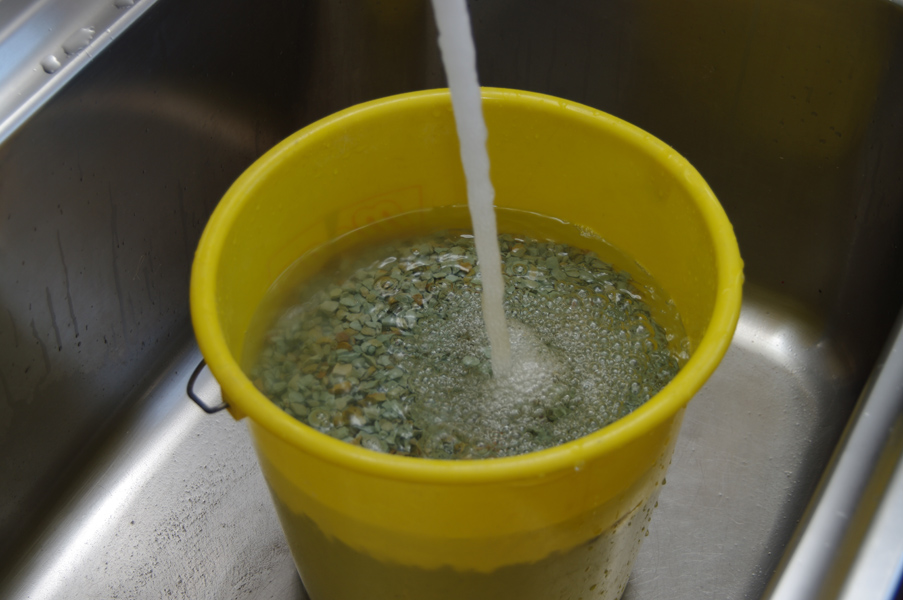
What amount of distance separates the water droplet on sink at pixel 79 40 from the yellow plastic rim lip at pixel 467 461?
0.25 m

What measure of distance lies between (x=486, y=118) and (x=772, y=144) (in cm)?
41

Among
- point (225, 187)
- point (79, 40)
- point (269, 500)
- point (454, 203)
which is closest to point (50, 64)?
point (79, 40)

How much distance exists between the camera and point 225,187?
97 cm

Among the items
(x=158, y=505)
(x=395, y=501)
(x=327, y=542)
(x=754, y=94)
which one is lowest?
(x=158, y=505)

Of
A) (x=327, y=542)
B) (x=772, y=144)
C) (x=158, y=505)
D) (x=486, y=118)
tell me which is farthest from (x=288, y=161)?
(x=772, y=144)

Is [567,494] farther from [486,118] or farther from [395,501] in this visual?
[486,118]

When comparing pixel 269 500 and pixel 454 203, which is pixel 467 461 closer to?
pixel 454 203

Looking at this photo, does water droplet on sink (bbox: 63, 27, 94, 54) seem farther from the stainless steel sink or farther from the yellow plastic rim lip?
A: the yellow plastic rim lip

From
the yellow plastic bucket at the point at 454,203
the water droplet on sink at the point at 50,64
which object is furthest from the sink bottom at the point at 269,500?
the water droplet on sink at the point at 50,64

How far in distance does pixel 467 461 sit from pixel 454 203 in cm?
40

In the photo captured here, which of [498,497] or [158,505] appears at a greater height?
[498,497]

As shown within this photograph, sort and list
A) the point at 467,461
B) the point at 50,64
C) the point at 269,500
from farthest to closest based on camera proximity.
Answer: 1. the point at 269,500
2. the point at 50,64
3. the point at 467,461

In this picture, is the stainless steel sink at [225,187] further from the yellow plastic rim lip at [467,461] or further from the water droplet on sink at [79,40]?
the yellow plastic rim lip at [467,461]

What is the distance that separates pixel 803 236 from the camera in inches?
38.1
